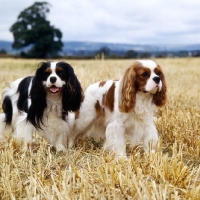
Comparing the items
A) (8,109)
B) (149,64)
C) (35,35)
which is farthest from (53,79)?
(35,35)

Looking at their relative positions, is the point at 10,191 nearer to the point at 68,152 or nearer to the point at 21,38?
the point at 68,152

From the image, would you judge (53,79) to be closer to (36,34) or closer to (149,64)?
(149,64)

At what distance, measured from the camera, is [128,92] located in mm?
4617

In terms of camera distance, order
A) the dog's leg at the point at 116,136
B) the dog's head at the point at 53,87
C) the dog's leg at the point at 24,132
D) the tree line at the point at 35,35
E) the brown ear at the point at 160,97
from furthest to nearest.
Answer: the tree line at the point at 35,35
the dog's leg at the point at 24,132
the dog's leg at the point at 116,136
the brown ear at the point at 160,97
the dog's head at the point at 53,87

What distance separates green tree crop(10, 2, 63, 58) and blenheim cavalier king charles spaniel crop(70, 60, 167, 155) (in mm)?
51641

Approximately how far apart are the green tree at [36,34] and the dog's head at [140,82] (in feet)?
172

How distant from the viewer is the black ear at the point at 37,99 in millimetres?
4754

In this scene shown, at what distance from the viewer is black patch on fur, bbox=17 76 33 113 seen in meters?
5.30

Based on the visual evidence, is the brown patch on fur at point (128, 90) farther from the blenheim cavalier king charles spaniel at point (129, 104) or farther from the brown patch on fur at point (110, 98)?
the brown patch on fur at point (110, 98)

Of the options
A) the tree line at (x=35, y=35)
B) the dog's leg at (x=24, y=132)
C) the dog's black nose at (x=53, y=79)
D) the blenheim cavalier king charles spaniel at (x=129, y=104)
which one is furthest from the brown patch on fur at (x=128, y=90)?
the tree line at (x=35, y=35)

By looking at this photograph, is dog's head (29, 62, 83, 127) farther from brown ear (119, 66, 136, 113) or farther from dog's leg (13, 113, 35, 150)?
brown ear (119, 66, 136, 113)

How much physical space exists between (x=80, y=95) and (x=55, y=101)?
1.09 feet

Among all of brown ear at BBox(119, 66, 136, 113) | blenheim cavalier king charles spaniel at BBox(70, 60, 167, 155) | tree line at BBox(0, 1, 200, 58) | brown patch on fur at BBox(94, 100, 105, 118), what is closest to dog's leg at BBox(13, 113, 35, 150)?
blenheim cavalier king charles spaniel at BBox(70, 60, 167, 155)

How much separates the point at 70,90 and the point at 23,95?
2.91 ft
